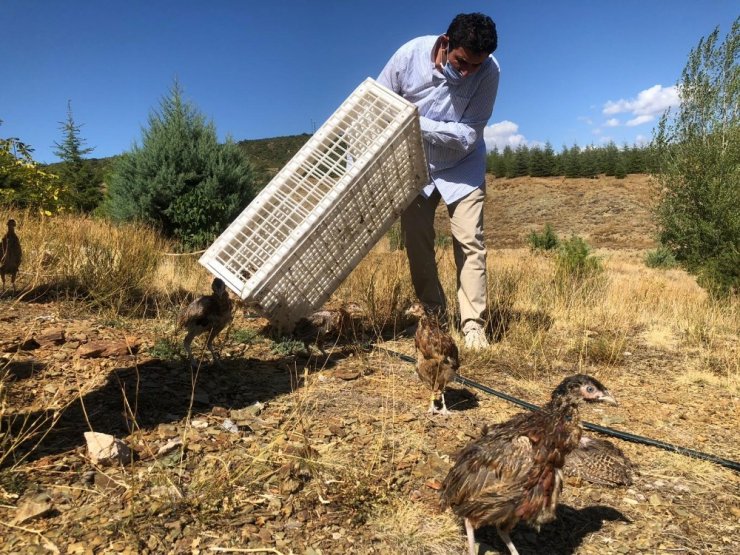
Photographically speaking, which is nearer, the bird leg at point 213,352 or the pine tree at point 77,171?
Result: the bird leg at point 213,352

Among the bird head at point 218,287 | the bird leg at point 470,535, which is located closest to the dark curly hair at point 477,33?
the bird head at point 218,287

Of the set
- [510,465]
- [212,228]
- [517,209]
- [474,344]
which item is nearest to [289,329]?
[474,344]

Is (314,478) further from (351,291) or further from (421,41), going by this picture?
(351,291)

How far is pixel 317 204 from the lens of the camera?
389 centimetres

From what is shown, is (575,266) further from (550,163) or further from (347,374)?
(550,163)

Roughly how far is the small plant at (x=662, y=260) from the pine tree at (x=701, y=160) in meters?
0.88

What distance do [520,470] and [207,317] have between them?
2.77 metres

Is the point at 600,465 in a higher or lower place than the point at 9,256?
lower

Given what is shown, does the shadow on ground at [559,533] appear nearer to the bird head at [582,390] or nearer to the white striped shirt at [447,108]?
the bird head at [582,390]

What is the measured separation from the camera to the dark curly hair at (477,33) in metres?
4.27

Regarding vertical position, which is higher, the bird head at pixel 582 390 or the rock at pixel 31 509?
the bird head at pixel 582 390

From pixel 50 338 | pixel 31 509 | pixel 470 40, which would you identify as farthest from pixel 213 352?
pixel 470 40

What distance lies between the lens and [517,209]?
45156 mm

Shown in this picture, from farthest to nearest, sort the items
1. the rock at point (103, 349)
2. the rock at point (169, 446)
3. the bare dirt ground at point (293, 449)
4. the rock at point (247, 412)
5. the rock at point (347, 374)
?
1. the rock at point (347, 374)
2. the rock at point (103, 349)
3. the rock at point (247, 412)
4. the rock at point (169, 446)
5. the bare dirt ground at point (293, 449)
